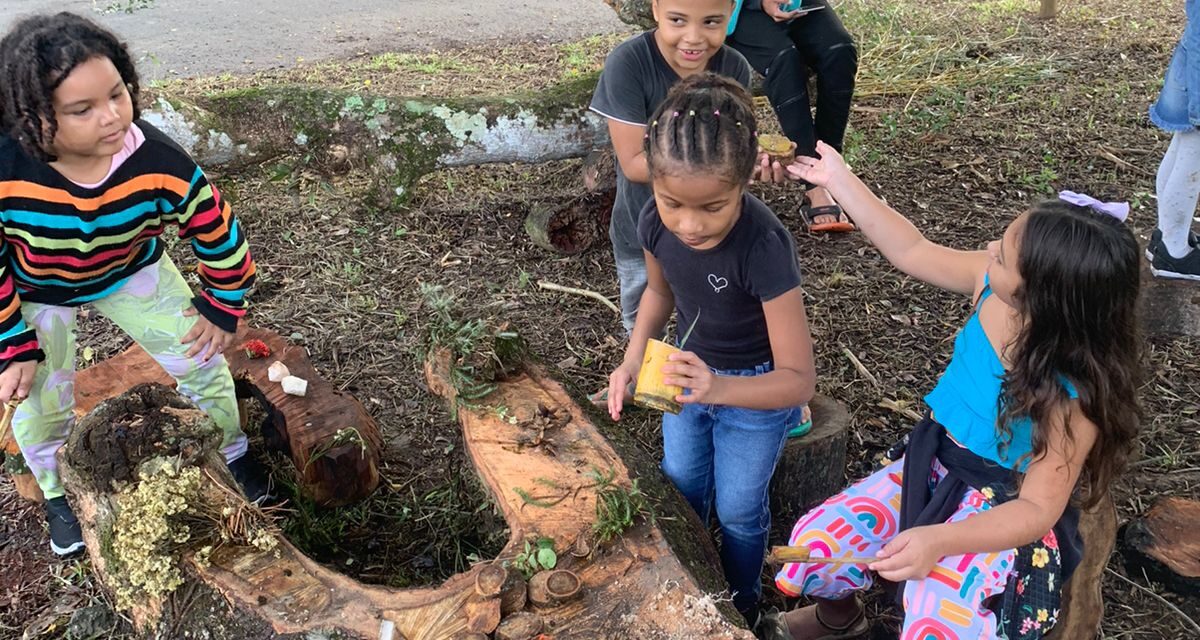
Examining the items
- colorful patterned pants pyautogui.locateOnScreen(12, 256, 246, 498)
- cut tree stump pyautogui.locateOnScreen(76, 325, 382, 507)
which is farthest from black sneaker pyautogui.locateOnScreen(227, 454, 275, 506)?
colorful patterned pants pyautogui.locateOnScreen(12, 256, 246, 498)

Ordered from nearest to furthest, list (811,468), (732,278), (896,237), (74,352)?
(732,278)
(896,237)
(74,352)
(811,468)

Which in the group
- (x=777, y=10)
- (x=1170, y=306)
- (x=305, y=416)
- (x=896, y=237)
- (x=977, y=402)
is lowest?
(x=1170, y=306)

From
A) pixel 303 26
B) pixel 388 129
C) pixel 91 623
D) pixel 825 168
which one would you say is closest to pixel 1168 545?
pixel 825 168

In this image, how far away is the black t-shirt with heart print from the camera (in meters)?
2.10

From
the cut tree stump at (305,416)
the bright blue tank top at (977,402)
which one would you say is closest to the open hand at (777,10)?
the bright blue tank top at (977,402)

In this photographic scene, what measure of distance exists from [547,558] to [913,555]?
80cm

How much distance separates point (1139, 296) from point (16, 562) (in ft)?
11.0

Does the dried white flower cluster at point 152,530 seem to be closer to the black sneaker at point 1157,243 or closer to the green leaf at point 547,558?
the green leaf at point 547,558

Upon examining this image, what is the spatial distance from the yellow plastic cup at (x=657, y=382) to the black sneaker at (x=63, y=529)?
205cm

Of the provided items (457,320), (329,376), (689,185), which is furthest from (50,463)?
(689,185)

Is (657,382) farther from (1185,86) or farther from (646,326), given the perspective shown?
(1185,86)

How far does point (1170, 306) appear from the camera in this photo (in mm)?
3664

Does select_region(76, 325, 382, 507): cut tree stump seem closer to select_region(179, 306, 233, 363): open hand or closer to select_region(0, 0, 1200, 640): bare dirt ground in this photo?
select_region(0, 0, 1200, 640): bare dirt ground

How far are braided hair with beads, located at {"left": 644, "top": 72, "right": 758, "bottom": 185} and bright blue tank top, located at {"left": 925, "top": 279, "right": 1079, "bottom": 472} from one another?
679 millimetres
